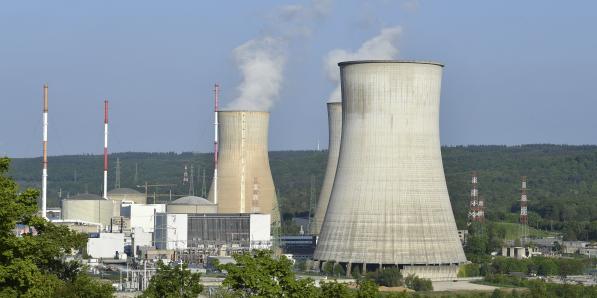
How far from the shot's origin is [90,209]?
5431 centimetres

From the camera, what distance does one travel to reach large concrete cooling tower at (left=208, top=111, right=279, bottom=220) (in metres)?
49.0

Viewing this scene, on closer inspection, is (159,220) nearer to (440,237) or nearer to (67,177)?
(440,237)

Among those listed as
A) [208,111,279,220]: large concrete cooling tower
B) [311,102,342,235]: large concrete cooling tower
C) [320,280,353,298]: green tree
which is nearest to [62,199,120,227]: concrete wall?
[208,111,279,220]: large concrete cooling tower

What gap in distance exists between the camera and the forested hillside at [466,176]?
74000mm

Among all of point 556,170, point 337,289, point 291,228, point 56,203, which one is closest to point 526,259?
point 291,228

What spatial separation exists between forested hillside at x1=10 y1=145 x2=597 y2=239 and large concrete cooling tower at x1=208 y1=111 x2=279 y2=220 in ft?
36.9

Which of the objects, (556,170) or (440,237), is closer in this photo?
(440,237)

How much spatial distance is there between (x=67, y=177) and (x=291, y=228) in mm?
62174

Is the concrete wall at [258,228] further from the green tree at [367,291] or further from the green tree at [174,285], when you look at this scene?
the green tree at [367,291]

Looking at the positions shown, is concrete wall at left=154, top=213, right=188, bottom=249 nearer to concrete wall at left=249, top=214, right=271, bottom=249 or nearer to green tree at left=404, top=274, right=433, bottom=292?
concrete wall at left=249, top=214, right=271, bottom=249

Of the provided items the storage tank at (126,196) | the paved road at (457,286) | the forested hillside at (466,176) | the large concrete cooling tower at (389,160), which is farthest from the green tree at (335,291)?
the forested hillside at (466,176)

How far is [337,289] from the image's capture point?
16.4 metres

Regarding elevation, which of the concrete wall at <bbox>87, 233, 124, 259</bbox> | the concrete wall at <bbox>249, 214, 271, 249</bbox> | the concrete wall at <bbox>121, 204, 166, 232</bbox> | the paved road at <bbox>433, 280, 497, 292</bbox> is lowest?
the paved road at <bbox>433, 280, 497, 292</bbox>

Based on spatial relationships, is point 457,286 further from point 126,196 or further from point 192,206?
point 126,196
